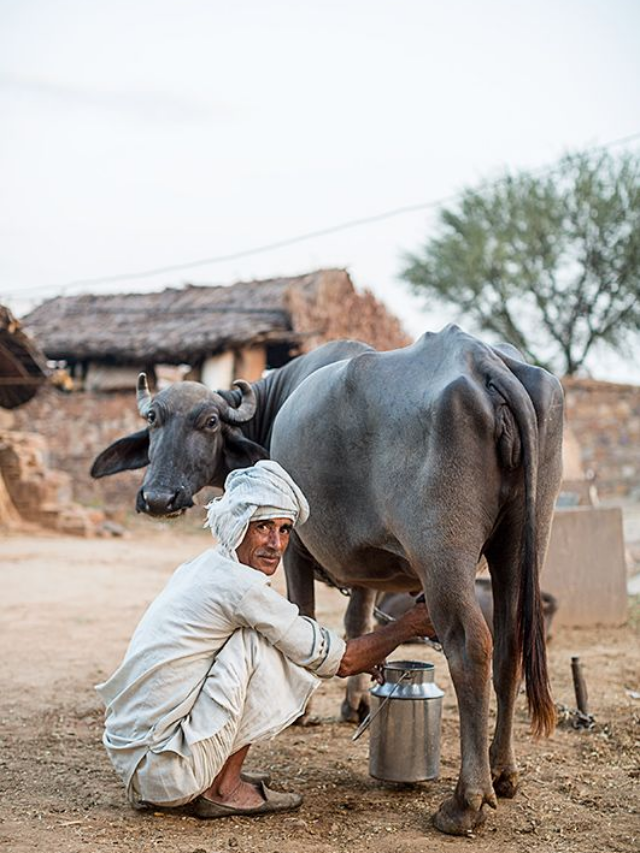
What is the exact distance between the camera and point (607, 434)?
1839cm

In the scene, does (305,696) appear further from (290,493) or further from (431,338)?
(431,338)

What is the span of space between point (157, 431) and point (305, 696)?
2.34 m

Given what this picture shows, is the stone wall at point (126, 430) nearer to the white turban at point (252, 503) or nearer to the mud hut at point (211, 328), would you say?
the mud hut at point (211, 328)

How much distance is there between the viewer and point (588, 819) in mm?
3500

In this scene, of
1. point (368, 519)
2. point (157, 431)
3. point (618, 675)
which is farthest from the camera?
point (618, 675)

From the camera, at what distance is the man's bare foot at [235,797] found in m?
3.46

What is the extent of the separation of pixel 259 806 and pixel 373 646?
2.37 ft

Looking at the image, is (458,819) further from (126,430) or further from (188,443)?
(126,430)

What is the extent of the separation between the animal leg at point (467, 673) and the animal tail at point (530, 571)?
22 cm

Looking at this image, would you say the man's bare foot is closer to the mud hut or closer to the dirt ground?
the dirt ground

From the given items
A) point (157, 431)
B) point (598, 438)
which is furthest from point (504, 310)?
point (157, 431)

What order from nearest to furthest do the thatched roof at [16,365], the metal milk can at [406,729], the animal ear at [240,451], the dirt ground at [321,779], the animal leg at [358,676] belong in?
the dirt ground at [321,779] → the metal milk can at [406,729] → the animal leg at [358,676] → the animal ear at [240,451] → the thatched roof at [16,365]

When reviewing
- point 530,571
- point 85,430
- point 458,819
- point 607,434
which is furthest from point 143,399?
point 607,434

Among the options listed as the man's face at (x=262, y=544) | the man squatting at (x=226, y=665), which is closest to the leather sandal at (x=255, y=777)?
the man squatting at (x=226, y=665)
